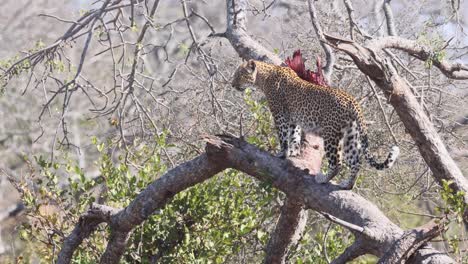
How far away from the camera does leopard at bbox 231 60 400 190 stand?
6.01 metres

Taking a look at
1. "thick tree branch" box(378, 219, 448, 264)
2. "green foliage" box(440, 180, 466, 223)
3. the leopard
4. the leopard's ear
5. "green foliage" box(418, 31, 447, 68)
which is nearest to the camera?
"green foliage" box(440, 180, 466, 223)

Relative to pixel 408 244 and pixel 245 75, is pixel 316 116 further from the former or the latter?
pixel 408 244

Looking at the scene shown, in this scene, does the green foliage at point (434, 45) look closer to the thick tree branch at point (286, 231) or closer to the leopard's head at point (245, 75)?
the leopard's head at point (245, 75)

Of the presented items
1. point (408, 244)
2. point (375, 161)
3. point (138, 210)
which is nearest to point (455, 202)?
point (408, 244)

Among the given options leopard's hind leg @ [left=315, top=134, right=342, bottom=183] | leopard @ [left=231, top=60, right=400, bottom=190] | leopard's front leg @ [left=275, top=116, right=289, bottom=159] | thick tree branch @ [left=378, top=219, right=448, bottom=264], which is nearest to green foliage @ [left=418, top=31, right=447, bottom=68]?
leopard @ [left=231, top=60, right=400, bottom=190]

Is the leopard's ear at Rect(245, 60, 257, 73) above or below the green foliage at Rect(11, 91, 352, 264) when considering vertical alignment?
above

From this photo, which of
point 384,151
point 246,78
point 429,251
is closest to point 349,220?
point 429,251

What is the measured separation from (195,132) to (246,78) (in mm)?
3543

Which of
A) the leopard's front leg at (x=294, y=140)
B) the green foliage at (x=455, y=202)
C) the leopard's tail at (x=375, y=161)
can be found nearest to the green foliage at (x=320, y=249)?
A: the leopard's front leg at (x=294, y=140)

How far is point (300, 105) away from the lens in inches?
258

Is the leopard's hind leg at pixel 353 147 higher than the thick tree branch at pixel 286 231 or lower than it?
higher

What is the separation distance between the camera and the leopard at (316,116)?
6014 mm

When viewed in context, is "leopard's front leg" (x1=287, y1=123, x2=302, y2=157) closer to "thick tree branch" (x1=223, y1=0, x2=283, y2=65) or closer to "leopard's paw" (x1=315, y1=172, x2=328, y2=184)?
"leopard's paw" (x1=315, y1=172, x2=328, y2=184)

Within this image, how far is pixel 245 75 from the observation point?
7.15m
